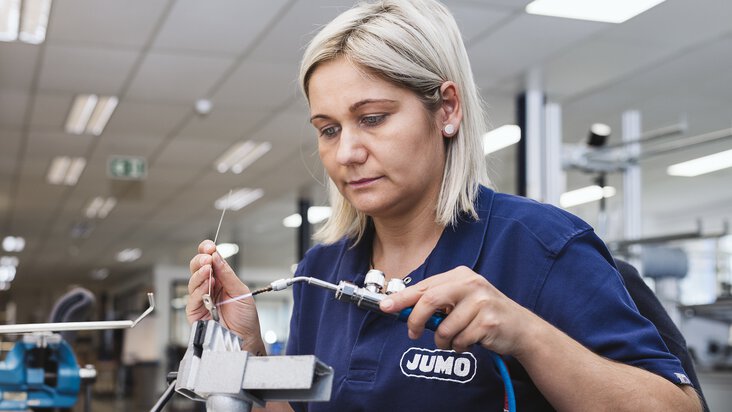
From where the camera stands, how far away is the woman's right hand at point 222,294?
3.31 ft

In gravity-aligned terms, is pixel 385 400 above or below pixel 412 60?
below

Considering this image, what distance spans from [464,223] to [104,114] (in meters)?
5.98

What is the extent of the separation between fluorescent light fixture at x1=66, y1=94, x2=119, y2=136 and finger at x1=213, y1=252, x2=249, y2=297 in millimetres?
5266

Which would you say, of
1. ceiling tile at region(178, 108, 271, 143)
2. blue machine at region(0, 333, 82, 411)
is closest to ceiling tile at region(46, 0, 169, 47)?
ceiling tile at region(178, 108, 271, 143)

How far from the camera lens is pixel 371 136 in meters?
0.96

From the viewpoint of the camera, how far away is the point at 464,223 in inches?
40.2

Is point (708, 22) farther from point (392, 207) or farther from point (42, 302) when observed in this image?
point (42, 302)

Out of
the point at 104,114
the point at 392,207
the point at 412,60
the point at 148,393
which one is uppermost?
the point at 104,114

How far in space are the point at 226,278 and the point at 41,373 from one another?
110 cm

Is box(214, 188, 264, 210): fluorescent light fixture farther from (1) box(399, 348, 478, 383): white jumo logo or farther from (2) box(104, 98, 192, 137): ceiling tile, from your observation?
(1) box(399, 348, 478, 383): white jumo logo

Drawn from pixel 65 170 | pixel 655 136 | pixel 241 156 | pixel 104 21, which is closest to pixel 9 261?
pixel 65 170

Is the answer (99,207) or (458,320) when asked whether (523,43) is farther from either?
(99,207)

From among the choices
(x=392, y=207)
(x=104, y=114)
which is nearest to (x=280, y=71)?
(x=104, y=114)

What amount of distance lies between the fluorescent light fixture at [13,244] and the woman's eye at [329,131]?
13.5 meters
